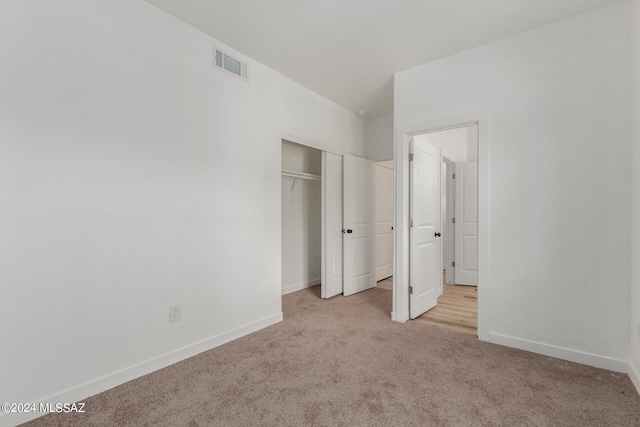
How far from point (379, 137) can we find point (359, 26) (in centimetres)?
243

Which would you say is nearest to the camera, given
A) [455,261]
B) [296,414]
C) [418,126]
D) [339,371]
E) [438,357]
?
[296,414]

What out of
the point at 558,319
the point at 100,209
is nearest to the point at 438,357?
the point at 558,319

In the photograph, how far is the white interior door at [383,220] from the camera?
16.4 feet

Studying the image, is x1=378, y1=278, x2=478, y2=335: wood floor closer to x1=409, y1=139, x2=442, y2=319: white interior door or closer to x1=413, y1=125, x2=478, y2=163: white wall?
x1=409, y1=139, x2=442, y2=319: white interior door

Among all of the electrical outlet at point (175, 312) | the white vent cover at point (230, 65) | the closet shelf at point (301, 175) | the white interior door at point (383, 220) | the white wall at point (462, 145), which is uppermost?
the white vent cover at point (230, 65)

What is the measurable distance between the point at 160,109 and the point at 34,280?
1.37 metres

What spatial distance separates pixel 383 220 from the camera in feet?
16.8

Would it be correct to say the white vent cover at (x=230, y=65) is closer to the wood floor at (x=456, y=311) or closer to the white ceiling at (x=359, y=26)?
the white ceiling at (x=359, y=26)

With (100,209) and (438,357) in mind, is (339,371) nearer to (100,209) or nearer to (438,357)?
(438,357)

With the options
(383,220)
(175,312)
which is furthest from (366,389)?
(383,220)

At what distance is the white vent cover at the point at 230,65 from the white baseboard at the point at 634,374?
3.73 m

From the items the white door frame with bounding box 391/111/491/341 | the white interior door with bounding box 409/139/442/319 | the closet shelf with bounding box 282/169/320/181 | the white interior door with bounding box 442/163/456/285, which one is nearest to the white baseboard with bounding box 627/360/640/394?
the white door frame with bounding box 391/111/491/341

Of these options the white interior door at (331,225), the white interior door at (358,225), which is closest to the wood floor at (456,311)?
the white interior door at (358,225)

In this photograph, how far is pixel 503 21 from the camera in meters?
2.43
